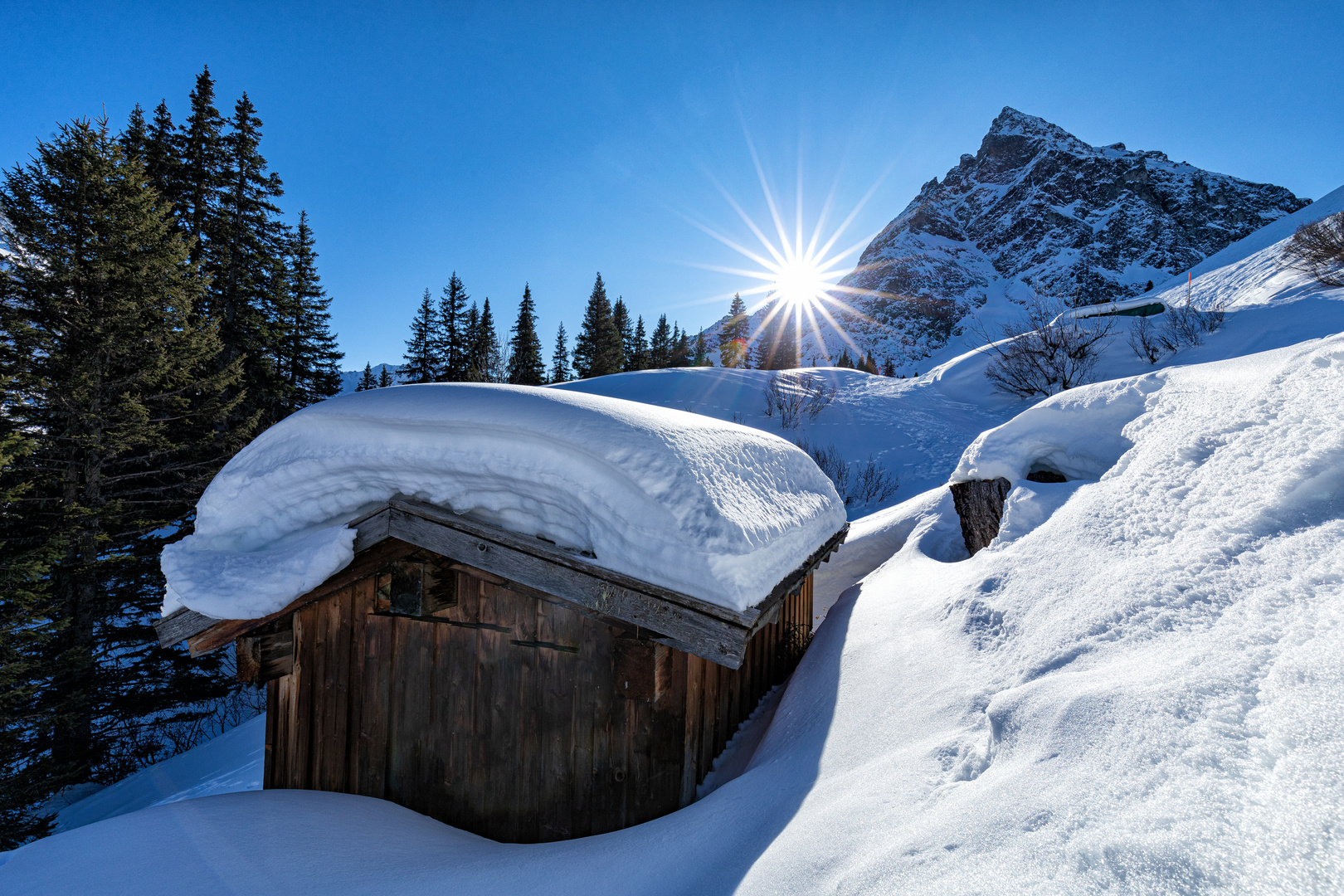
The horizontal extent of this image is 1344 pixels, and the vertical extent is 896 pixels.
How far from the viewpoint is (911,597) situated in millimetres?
3248

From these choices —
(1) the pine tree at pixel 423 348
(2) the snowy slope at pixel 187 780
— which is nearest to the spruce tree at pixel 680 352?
(1) the pine tree at pixel 423 348

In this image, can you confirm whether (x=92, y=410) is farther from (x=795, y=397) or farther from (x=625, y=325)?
(x=625, y=325)

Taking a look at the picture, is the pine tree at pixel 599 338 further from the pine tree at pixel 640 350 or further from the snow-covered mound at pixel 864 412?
the snow-covered mound at pixel 864 412

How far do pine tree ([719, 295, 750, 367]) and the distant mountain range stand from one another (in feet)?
49.3

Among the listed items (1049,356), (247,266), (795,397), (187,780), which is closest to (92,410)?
(187,780)

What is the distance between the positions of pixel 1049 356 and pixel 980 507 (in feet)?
49.0

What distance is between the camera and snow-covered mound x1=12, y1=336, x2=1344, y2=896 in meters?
1.05

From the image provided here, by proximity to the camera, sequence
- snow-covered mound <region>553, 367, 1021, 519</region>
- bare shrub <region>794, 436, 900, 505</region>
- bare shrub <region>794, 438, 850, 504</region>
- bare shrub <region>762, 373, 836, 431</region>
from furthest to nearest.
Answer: bare shrub <region>762, 373, 836, 431</region> → snow-covered mound <region>553, 367, 1021, 519</region> → bare shrub <region>794, 438, 850, 504</region> → bare shrub <region>794, 436, 900, 505</region>

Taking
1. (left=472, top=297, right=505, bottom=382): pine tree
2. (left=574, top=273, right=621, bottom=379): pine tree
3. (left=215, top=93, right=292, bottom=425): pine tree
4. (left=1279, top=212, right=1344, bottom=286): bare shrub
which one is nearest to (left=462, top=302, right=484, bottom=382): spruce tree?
(left=472, top=297, right=505, bottom=382): pine tree

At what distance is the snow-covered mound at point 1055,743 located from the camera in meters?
1.05

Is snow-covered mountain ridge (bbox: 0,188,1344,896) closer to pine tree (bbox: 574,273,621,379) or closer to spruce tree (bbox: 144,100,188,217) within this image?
spruce tree (bbox: 144,100,188,217)

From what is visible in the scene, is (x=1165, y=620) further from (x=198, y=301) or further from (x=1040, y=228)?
(x=1040, y=228)

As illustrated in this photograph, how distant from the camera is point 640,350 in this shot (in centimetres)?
3894

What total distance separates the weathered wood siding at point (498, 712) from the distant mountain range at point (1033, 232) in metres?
66.9
